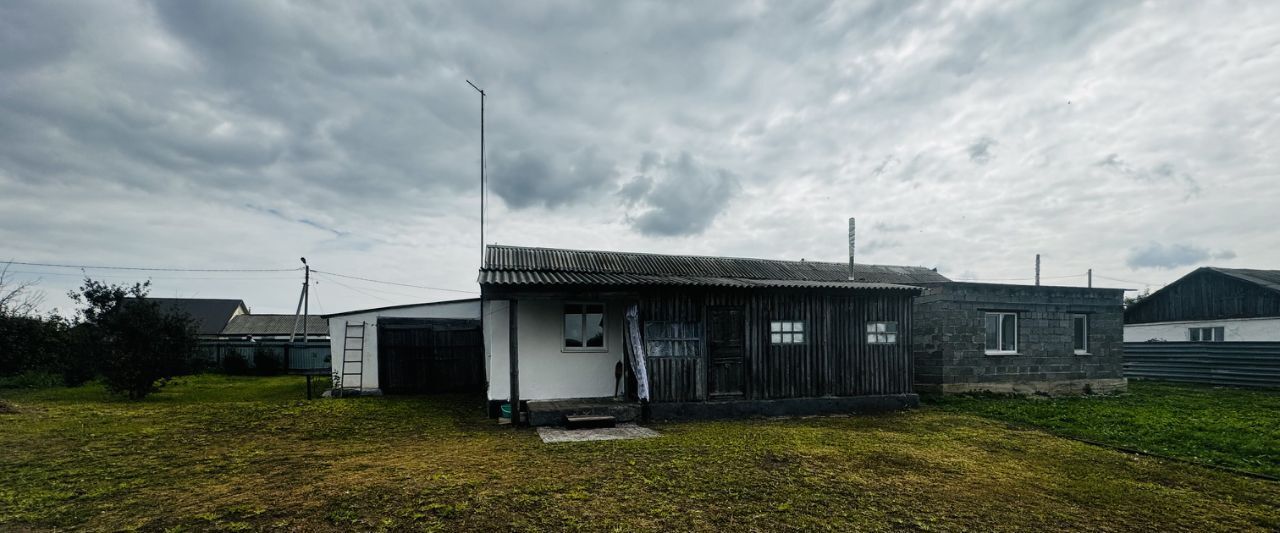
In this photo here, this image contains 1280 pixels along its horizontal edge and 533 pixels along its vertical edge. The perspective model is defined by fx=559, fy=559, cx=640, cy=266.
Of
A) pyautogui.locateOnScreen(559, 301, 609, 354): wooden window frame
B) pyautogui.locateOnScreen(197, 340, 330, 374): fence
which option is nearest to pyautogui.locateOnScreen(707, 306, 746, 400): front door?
pyautogui.locateOnScreen(559, 301, 609, 354): wooden window frame

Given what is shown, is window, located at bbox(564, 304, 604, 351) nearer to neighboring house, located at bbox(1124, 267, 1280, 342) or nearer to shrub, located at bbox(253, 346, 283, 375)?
shrub, located at bbox(253, 346, 283, 375)

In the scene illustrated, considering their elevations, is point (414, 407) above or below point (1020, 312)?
below

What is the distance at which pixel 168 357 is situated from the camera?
13.9 m

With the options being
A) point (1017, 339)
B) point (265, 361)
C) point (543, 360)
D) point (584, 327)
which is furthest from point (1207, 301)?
point (265, 361)

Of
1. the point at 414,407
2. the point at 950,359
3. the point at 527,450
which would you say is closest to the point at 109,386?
the point at 414,407

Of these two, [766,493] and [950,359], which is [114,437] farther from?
Answer: [950,359]

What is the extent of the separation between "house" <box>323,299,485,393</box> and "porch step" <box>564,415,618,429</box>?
245 inches

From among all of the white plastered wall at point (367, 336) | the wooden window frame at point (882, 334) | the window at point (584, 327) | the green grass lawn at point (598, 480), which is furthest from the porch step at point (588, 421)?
the white plastered wall at point (367, 336)

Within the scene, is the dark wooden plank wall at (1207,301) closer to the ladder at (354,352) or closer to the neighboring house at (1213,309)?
the neighboring house at (1213,309)

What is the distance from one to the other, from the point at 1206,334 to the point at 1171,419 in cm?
1433

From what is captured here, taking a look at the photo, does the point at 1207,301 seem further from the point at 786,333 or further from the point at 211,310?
the point at 211,310

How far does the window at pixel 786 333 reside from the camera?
37.5 feet

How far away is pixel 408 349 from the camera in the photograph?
15484mm

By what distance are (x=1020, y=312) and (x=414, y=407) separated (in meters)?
15.5
